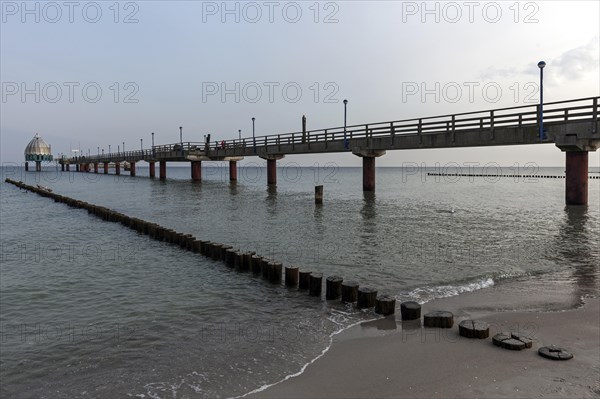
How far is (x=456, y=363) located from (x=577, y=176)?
27.4 meters

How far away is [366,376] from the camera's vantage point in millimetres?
6676

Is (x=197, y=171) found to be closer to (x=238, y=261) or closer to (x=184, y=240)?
(x=184, y=240)

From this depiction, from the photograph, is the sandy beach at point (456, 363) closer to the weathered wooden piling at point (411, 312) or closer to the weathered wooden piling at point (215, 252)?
the weathered wooden piling at point (411, 312)

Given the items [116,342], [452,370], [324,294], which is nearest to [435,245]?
[324,294]

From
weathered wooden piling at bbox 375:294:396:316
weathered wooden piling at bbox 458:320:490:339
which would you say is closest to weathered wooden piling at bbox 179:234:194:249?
weathered wooden piling at bbox 375:294:396:316

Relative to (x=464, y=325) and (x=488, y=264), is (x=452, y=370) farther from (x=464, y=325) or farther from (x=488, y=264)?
(x=488, y=264)

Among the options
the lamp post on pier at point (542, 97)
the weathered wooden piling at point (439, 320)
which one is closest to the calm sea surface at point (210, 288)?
the weathered wooden piling at point (439, 320)

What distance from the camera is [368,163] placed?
144 ft

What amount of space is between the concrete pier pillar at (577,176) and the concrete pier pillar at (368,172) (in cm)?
1748

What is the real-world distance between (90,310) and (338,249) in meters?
9.68

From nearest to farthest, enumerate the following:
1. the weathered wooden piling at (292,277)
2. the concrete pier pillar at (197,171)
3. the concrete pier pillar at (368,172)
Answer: the weathered wooden piling at (292,277) < the concrete pier pillar at (368,172) < the concrete pier pillar at (197,171)

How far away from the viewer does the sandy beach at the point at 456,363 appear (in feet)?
20.2

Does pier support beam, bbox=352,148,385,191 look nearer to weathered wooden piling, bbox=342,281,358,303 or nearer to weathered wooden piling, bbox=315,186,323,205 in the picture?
weathered wooden piling, bbox=315,186,323,205

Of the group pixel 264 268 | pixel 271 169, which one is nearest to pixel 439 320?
pixel 264 268
